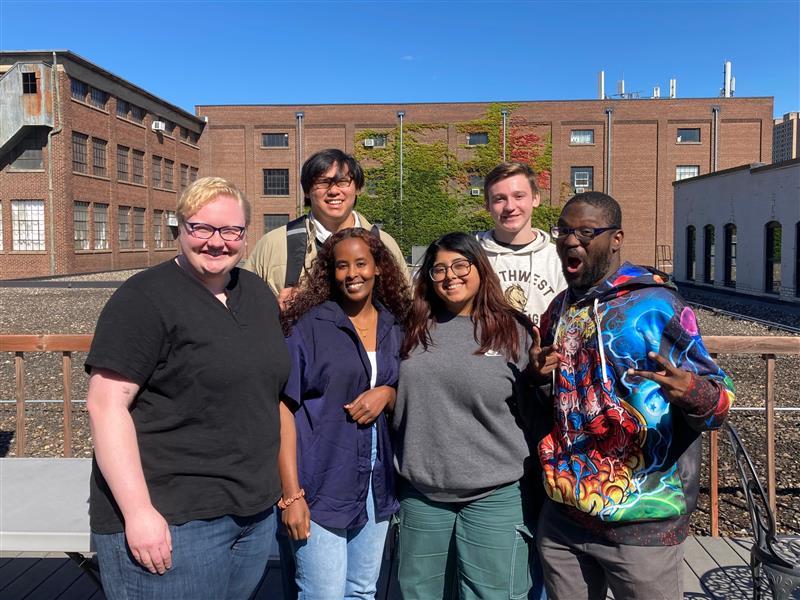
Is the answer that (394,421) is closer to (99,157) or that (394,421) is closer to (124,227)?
(99,157)

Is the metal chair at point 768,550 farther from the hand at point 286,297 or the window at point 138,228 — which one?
the window at point 138,228

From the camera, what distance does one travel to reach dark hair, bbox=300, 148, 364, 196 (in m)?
3.05

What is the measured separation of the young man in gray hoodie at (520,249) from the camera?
3115 mm

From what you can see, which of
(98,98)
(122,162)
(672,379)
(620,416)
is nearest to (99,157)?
(122,162)

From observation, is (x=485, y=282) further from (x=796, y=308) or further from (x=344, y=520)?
(x=796, y=308)

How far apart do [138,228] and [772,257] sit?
36.5 m

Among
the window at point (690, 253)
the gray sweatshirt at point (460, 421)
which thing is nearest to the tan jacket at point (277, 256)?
the gray sweatshirt at point (460, 421)

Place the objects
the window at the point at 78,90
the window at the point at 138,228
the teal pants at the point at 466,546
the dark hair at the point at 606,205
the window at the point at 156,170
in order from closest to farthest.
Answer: the dark hair at the point at 606,205 < the teal pants at the point at 466,546 < the window at the point at 78,90 < the window at the point at 138,228 < the window at the point at 156,170

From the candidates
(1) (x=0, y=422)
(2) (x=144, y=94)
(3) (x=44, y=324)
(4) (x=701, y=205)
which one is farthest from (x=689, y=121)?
(1) (x=0, y=422)

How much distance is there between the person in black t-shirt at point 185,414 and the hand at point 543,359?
3.09 feet

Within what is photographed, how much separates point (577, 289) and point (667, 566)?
3.37 feet

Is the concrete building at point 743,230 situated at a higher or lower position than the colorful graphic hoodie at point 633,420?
higher

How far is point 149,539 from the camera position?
1.96m

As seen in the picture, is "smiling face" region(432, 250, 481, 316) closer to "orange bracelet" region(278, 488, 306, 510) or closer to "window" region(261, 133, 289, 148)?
"orange bracelet" region(278, 488, 306, 510)
